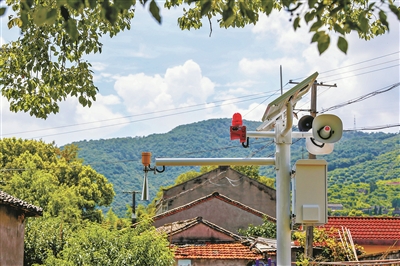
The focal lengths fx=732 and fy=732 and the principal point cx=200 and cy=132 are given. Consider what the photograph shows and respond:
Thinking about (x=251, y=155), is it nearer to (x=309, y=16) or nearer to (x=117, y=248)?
(x=117, y=248)

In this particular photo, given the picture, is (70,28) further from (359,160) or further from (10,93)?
(359,160)

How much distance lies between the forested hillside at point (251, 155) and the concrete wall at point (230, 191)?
2.56 m

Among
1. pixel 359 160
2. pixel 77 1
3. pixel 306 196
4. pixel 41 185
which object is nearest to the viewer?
pixel 77 1

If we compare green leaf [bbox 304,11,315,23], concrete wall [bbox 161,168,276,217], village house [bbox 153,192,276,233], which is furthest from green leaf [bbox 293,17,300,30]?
concrete wall [bbox 161,168,276,217]

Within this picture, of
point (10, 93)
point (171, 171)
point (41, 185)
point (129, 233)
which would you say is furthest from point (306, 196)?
point (171, 171)

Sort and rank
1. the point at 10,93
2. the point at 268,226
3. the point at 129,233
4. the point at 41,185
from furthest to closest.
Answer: the point at 41,185 < the point at 268,226 < the point at 129,233 < the point at 10,93

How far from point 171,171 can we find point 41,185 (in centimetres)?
7456

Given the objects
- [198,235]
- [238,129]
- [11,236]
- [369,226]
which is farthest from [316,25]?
[369,226]

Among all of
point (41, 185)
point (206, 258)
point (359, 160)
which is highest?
point (359, 160)

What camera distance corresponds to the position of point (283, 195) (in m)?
8.18

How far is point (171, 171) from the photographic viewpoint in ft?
386

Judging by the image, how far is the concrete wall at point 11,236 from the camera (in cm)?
2484

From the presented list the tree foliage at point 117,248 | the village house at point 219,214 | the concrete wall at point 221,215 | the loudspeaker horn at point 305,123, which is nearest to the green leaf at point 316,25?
the loudspeaker horn at point 305,123

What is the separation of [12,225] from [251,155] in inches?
395
